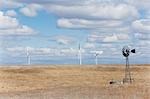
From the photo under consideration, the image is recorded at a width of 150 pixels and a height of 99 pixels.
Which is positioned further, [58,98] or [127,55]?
[127,55]

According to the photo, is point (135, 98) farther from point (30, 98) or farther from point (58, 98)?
point (30, 98)

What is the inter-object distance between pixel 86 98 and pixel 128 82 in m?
24.3

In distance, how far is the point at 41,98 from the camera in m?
35.1

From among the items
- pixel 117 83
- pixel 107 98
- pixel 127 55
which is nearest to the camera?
pixel 107 98

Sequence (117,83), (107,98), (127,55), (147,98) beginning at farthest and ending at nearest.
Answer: (127,55) < (117,83) < (107,98) < (147,98)

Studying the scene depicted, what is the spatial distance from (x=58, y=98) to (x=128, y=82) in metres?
23.8

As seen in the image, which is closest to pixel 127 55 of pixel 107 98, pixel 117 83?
pixel 117 83

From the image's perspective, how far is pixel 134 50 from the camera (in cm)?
6256

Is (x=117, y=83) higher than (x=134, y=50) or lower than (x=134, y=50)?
lower

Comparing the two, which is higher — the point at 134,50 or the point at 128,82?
the point at 134,50

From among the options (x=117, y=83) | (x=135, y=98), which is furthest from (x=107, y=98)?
(x=117, y=83)

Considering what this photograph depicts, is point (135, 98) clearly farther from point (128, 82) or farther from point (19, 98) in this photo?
point (128, 82)

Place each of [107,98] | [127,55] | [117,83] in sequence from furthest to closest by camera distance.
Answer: [127,55]
[117,83]
[107,98]

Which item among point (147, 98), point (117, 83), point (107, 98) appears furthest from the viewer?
point (117, 83)
